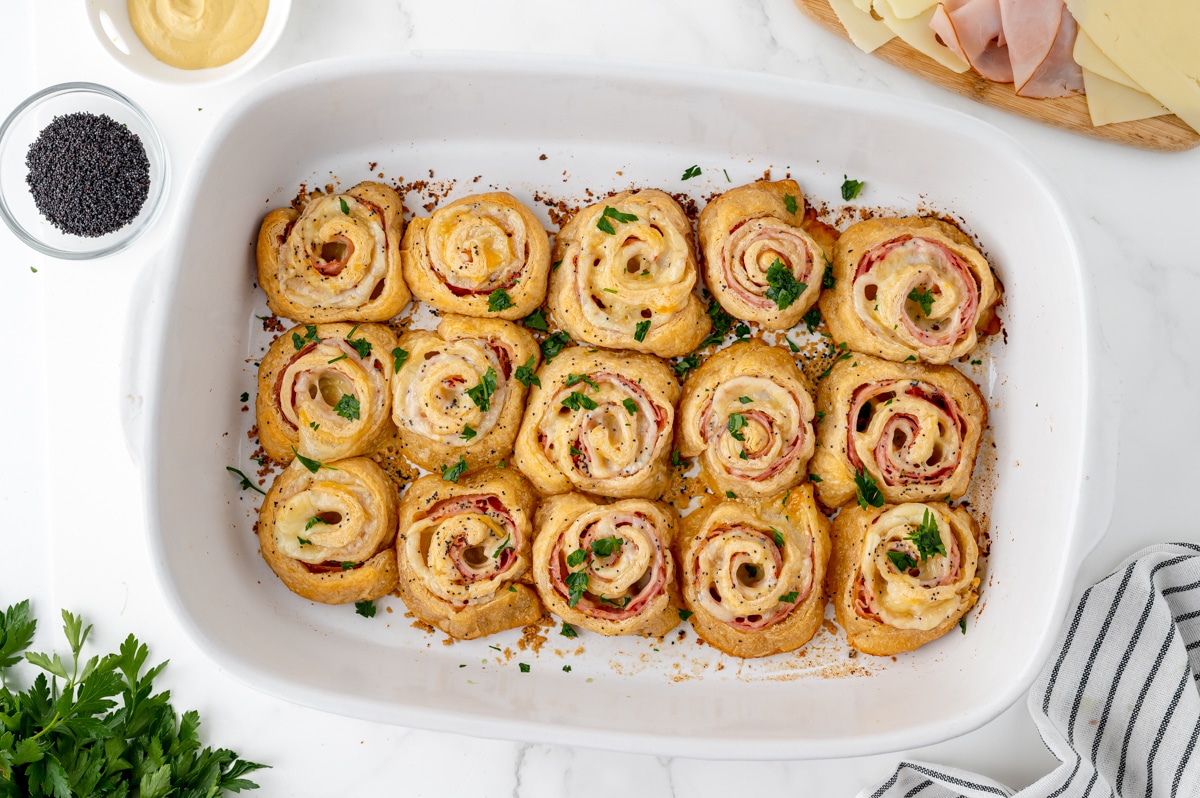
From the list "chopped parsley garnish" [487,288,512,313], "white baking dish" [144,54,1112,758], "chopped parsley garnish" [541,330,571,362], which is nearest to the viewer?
"white baking dish" [144,54,1112,758]

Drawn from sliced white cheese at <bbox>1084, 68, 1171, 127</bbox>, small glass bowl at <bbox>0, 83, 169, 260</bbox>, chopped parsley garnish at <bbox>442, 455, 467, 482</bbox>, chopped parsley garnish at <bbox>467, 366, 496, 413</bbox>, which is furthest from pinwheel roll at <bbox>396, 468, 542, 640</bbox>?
sliced white cheese at <bbox>1084, 68, 1171, 127</bbox>

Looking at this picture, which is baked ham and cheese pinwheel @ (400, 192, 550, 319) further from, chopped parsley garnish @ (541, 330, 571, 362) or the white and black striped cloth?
the white and black striped cloth

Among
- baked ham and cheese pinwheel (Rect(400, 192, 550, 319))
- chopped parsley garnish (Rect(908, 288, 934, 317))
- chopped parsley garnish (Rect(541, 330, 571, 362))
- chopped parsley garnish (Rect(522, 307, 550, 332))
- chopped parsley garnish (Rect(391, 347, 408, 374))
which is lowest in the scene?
chopped parsley garnish (Rect(391, 347, 408, 374))

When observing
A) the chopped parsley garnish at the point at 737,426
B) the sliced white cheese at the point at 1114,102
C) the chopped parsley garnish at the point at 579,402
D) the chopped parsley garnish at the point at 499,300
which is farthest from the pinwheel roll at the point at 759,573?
the sliced white cheese at the point at 1114,102

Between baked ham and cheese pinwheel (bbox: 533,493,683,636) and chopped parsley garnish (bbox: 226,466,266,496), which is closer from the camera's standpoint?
baked ham and cheese pinwheel (bbox: 533,493,683,636)

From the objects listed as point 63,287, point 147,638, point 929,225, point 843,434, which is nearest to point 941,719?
point 843,434

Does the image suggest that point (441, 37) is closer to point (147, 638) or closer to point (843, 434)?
point (843, 434)
